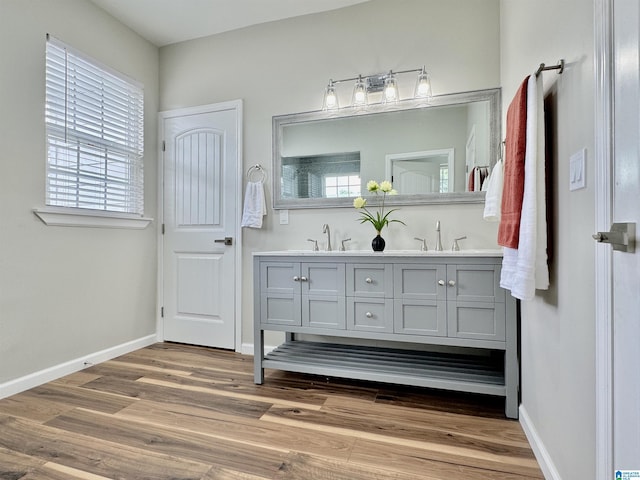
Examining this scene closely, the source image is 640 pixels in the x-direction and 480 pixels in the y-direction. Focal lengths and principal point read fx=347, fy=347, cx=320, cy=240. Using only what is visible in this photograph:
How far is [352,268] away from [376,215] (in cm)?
61

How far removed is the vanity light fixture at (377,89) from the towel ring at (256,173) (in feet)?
2.30

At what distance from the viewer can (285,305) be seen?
7.36 ft

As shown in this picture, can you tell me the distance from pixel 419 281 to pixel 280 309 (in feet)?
2.94

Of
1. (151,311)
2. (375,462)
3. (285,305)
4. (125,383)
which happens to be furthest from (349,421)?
(151,311)

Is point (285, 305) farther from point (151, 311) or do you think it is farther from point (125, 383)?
point (151, 311)

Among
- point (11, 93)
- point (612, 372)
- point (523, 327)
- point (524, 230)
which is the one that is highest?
point (11, 93)

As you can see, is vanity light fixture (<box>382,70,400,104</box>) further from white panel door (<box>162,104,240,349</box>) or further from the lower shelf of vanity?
the lower shelf of vanity

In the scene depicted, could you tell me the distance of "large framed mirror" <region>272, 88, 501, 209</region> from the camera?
92.3 inches

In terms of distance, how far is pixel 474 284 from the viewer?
6.19ft

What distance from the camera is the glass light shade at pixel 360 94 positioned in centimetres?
254

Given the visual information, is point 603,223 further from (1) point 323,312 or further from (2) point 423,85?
(2) point 423,85

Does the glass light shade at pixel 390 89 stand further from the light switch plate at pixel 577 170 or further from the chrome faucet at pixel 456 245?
the light switch plate at pixel 577 170

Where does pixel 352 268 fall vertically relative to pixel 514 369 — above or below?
above

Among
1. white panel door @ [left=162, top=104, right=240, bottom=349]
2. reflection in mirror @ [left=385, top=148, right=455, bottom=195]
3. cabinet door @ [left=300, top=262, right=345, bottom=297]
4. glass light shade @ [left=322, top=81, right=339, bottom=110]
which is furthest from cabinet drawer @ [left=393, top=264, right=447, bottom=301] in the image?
white panel door @ [left=162, top=104, right=240, bottom=349]
